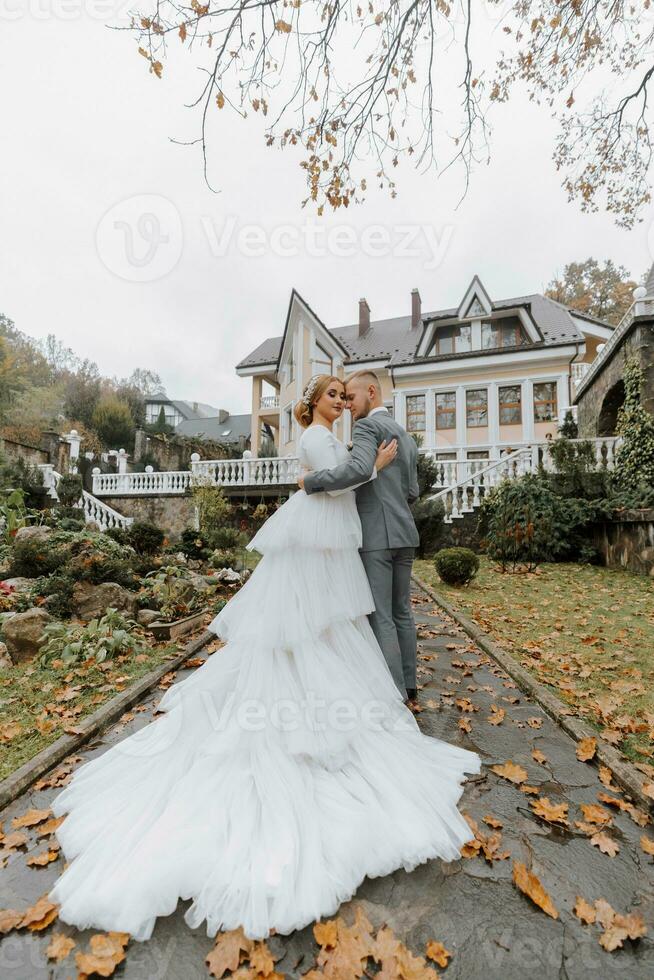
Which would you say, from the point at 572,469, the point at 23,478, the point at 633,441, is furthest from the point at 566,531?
the point at 23,478

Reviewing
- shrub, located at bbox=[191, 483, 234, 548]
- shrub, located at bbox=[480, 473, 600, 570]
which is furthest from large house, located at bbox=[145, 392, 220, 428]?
shrub, located at bbox=[480, 473, 600, 570]

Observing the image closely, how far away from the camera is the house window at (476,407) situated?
23.8 metres

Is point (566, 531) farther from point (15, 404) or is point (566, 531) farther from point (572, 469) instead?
point (15, 404)

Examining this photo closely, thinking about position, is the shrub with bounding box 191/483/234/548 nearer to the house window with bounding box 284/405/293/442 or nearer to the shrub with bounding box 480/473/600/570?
the shrub with bounding box 480/473/600/570

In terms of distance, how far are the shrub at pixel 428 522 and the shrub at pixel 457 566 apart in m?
3.33

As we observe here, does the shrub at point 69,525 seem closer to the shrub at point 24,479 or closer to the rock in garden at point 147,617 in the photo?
the shrub at point 24,479

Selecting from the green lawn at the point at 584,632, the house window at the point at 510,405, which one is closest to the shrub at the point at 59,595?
the green lawn at the point at 584,632

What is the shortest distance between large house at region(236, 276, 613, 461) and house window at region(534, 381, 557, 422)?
0.14 feet

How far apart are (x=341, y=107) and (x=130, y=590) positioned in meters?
6.33

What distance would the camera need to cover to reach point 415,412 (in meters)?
24.9

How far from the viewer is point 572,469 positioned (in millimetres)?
11766

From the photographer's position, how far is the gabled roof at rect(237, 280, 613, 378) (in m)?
23.1

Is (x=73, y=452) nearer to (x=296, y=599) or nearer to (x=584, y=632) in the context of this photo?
(x=584, y=632)

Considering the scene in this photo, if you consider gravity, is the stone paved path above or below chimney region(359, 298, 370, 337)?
below
